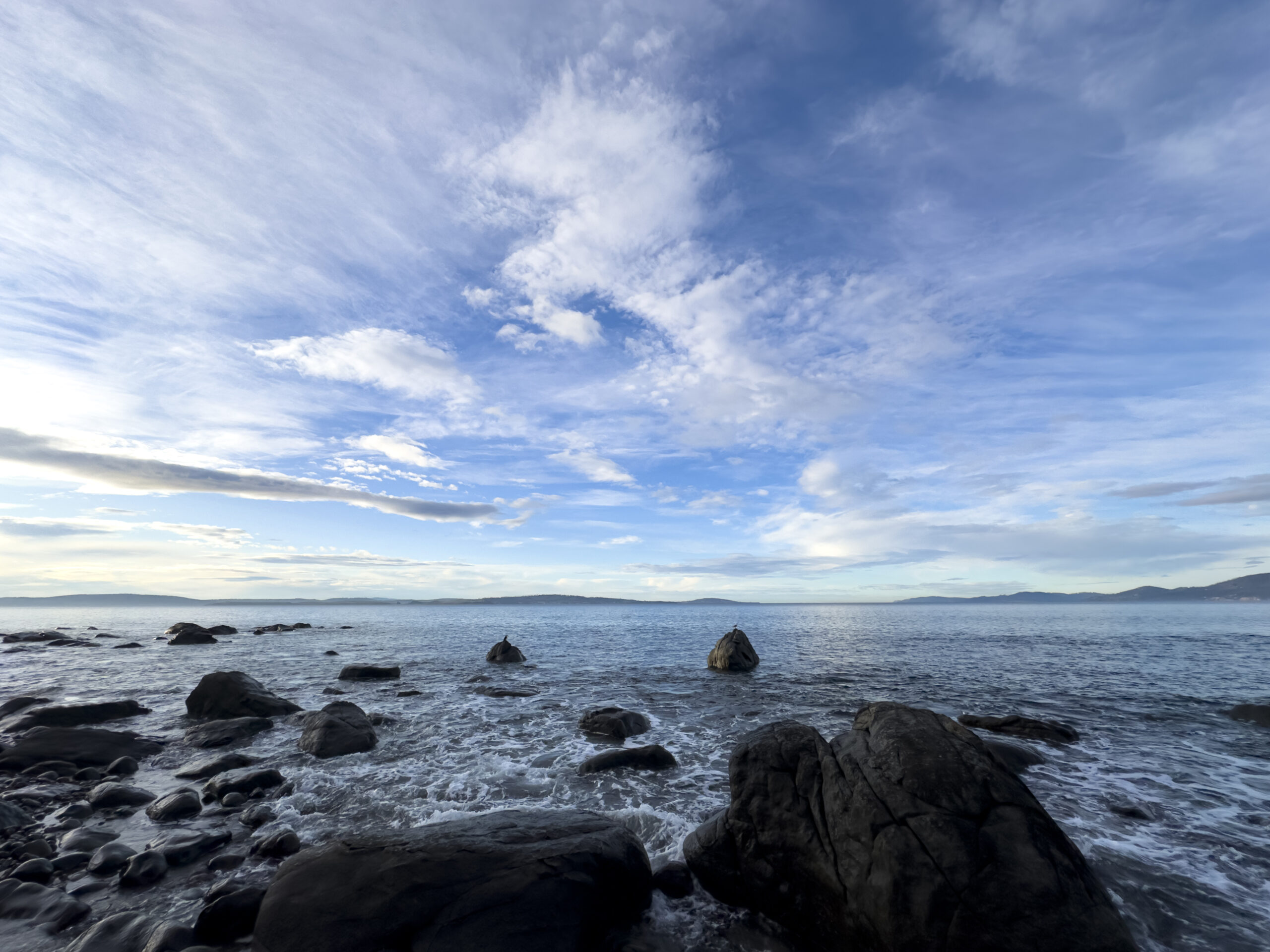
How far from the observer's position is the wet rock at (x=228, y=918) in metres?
6.88

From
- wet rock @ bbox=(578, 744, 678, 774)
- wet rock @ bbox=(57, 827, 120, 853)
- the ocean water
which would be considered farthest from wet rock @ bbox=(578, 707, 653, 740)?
wet rock @ bbox=(57, 827, 120, 853)

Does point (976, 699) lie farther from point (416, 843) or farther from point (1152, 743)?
point (416, 843)

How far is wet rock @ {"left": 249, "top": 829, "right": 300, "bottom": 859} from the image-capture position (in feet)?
30.6

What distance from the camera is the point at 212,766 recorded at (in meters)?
13.8

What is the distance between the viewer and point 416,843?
313 inches

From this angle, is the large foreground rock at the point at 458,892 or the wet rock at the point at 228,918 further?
the wet rock at the point at 228,918

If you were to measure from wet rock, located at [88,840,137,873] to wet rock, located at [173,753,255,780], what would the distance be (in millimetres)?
4688

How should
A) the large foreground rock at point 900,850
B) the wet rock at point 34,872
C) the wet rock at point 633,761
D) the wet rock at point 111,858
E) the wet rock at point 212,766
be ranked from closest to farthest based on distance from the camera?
the large foreground rock at point 900,850
the wet rock at point 34,872
the wet rock at point 111,858
the wet rock at point 212,766
the wet rock at point 633,761

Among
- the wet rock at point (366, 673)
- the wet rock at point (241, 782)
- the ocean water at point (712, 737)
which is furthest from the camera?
the wet rock at point (366, 673)

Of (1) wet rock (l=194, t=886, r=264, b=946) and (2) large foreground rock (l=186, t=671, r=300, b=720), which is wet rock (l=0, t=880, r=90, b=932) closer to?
(1) wet rock (l=194, t=886, r=264, b=946)

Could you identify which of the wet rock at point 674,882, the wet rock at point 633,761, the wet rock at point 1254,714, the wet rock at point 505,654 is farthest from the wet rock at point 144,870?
the wet rock at point 1254,714

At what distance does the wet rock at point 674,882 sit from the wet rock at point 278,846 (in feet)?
21.7

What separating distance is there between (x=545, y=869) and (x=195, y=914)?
5.26m

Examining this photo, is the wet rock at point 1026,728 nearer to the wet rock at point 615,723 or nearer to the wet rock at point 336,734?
the wet rock at point 615,723
